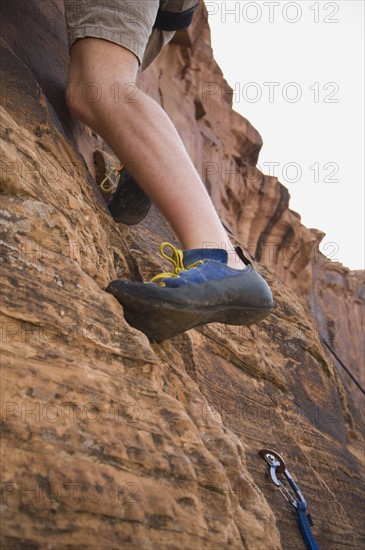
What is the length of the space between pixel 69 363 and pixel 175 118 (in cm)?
643

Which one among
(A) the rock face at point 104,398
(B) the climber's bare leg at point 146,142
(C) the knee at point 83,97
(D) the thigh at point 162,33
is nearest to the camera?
(A) the rock face at point 104,398

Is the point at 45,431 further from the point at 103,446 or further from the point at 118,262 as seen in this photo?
the point at 118,262

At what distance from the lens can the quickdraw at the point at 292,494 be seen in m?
2.36

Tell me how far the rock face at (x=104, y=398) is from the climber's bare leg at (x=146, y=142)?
28 centimetres

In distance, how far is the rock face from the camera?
1245mm

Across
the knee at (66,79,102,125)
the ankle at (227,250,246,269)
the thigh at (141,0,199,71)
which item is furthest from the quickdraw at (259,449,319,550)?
the thigh at (141,0,199,71)

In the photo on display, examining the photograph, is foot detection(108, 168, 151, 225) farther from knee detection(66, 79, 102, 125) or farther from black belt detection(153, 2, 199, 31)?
black belt detection(153, 2, 199, 31)

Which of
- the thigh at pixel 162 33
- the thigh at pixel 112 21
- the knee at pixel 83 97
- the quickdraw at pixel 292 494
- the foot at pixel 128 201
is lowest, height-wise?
the quickdraw at pixel 292 494

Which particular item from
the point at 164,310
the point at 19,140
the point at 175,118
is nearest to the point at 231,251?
the point at 164,310

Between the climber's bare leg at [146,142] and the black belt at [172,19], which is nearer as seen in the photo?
the climber's bare leg at [146,142]

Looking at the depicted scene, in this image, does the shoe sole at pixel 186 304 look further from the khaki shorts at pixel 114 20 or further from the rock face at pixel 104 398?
the khaki shorts at pixel 114 20

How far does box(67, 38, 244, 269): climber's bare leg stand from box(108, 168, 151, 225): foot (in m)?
0.41

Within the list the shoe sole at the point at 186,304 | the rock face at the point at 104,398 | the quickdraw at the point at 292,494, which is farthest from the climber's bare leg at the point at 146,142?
the quickdraw at the point at 292,494

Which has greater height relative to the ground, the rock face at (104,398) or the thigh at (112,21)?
the thigh at (112,21)
